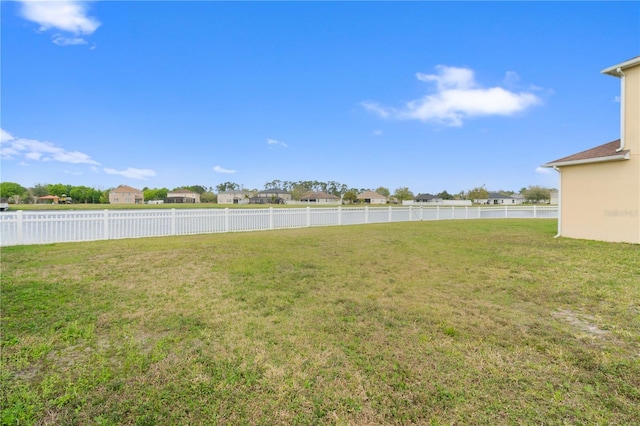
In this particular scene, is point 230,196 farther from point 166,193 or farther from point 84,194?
point 84,194

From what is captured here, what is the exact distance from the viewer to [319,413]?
77.5 inches

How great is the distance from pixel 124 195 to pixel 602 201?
87366 millimetres

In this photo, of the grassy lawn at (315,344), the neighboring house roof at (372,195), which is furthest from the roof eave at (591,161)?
the neighboring house roof at (372,195)

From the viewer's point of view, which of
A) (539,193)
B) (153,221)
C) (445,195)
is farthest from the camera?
(445,195)

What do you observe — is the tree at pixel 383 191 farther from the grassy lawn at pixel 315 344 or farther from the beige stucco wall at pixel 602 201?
the grassy lawn at pixel 315 344

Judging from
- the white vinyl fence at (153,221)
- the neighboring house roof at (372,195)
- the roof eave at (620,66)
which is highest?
the roof eave at (620,66)

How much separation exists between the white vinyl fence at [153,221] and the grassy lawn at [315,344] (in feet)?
9.17

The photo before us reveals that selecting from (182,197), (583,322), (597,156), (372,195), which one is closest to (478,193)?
(372,195)

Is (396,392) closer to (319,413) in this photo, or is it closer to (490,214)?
(319,413)

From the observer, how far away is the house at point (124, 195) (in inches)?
2835

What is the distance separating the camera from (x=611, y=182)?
8.62 m

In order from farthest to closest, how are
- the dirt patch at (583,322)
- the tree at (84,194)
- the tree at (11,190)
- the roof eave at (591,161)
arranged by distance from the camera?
the tree at (84,194) < the tree at (11,190) < the roof eave at (591,161) < the dirt patch at (583,322)

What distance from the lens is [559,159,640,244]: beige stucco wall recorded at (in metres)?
8.20

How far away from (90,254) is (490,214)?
2478 centimetres
